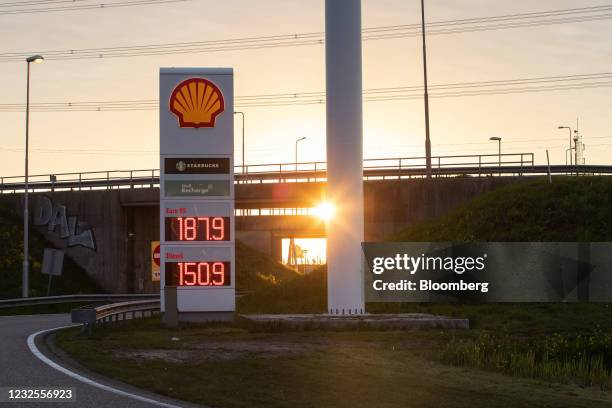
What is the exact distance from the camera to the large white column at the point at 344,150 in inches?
1319

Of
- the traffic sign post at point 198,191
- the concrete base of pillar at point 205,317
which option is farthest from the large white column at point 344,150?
the concrete base of pillar at point 205,317

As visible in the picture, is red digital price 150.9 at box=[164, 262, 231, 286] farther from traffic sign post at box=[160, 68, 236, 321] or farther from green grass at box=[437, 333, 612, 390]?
green grass at box=[437, 333, 612, 390]

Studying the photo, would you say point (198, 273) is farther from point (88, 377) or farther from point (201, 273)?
point (88, 377)

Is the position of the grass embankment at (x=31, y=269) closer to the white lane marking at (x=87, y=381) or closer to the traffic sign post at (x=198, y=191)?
the traffic sign post at (x=198, y=191)

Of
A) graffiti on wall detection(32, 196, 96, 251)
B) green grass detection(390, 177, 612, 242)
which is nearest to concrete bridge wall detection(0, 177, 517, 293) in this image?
graffiti on wall detection(32, 196, 96, 251)

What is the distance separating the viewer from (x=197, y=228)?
3136 centimetres

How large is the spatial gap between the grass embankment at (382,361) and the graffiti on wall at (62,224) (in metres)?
27.8

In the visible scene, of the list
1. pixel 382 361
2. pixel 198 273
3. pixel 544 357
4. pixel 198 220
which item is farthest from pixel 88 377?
pixel 198 220

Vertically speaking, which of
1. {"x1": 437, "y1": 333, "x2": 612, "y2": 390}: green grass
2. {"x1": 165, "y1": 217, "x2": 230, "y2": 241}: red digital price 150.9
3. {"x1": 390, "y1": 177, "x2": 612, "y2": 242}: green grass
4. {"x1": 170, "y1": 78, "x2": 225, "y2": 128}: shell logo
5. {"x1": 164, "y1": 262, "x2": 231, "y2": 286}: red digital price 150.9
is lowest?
{"x1": 437, "y1": 333, "x2": 612, "y2": 390}: green grass

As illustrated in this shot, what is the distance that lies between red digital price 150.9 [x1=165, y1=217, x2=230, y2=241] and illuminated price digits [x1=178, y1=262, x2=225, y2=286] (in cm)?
83

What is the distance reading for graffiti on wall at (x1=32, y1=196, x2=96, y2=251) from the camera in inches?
2539

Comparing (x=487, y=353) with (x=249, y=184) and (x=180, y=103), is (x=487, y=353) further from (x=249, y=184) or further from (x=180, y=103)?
(x=249, y=184)

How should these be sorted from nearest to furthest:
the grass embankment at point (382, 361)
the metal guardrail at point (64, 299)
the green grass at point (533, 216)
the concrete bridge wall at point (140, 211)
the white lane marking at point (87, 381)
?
the white lane marking at point (87, 381) → the grass embankment at point (382, 361) → the green grass at point (533, 216) → the metal guardrail at point (64, 299) → the concrete bridge wall at point (140, 211)

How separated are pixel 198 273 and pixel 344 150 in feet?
21.5
